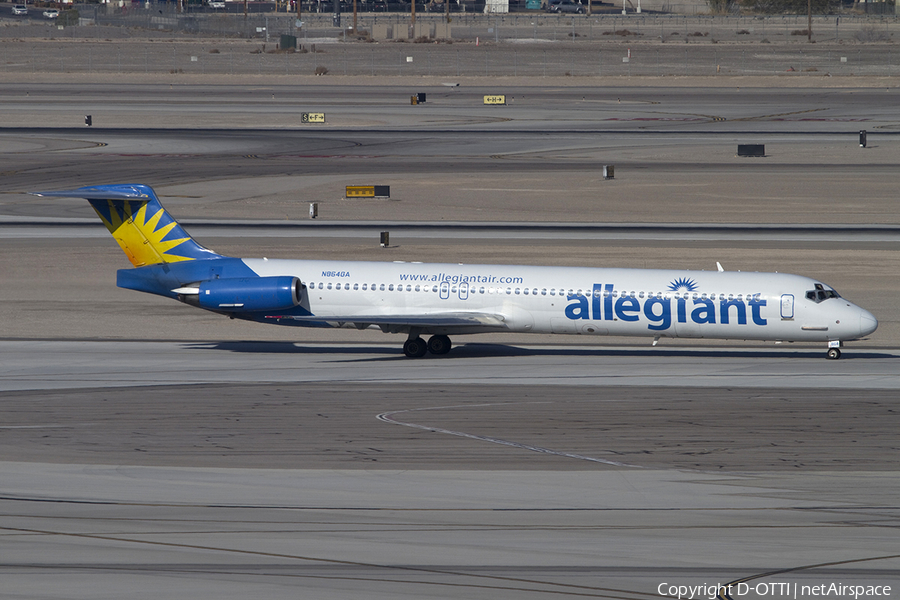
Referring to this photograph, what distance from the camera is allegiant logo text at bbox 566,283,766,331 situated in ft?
113

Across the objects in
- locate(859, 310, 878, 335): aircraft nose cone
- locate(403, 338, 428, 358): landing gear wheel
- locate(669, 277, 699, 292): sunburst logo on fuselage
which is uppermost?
locate(669, 277, 699, 292): sunburst logo on fuselage

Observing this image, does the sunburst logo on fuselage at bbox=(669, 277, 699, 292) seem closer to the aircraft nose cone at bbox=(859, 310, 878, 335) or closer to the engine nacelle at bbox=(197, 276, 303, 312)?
the aircraft nose cone at bbox=(859, 310, 878, 335)

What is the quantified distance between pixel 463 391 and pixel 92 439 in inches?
410

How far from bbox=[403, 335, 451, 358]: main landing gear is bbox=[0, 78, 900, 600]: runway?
39 cm

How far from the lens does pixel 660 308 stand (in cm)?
3453

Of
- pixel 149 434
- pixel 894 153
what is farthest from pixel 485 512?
pixel 894 153

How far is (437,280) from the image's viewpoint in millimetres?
36281

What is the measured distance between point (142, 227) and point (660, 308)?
59.4ft

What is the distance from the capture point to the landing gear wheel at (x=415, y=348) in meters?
36.5

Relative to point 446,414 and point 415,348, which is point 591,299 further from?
point 446,414

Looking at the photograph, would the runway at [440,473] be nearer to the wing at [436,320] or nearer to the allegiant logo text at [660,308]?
the wing at [436,320]

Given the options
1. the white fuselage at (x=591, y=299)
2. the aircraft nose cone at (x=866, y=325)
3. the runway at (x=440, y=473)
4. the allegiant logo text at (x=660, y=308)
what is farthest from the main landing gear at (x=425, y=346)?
the aircraft nose cone at (x=866, y=325)
